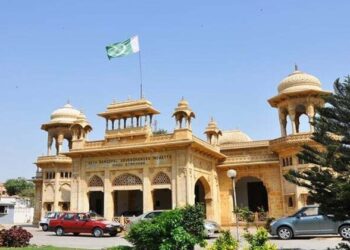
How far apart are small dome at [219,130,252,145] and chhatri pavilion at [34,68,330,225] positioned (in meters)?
3.20

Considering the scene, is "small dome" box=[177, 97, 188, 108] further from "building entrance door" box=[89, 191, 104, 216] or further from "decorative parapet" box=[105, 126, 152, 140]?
"building entrance door" box=[89, 191, 104, 216]

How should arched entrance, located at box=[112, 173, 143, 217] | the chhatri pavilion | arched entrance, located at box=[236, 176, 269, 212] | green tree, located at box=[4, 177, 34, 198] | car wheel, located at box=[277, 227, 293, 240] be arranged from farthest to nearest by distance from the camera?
green tree, located at box=[4, 177, 34, 198] < arched entrance, located at box=[236, 176, 269, 212] < arched entrance, located at box=[112, 173, 143, 217] < the chhatri pavilion < car wheel, located at box=[277, 227, 293, 240]

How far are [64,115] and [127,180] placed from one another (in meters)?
14.3

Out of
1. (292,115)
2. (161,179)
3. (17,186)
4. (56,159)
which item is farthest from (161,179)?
(17,186)

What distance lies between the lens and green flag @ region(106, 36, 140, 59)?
2809 centimetres

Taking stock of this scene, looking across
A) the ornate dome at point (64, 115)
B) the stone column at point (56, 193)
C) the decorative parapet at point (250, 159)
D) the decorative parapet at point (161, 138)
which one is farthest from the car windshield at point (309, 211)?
the ornate dome at point (64, 115)

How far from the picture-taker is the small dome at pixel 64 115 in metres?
36.4

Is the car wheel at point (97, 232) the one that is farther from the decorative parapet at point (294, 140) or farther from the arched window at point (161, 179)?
the decorative parapet at point (294, 140)

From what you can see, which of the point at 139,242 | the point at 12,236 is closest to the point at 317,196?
the point at 139,242

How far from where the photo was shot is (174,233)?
9.89 meters

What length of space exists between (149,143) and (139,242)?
14002 millimetres

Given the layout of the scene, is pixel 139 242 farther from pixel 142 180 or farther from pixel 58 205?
pixel 58 205

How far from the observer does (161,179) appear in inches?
964

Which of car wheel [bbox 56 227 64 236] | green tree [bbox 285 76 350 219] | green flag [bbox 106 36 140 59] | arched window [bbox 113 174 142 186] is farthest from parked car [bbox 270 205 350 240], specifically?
green flag [bbox 106 36 140 59]
